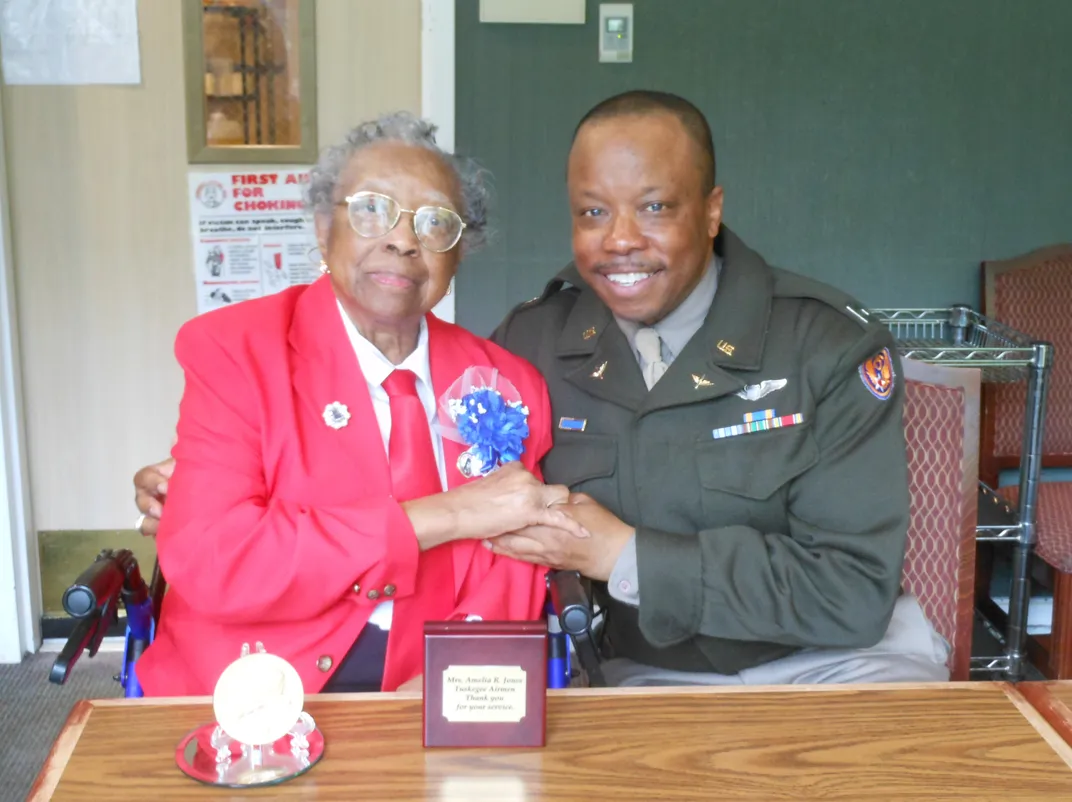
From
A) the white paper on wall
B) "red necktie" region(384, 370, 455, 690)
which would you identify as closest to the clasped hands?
"red necktie" region(384, 370, 455, 690)

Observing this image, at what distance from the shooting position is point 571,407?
2051mm

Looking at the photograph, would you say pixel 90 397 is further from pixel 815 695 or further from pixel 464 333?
pixel 815 695

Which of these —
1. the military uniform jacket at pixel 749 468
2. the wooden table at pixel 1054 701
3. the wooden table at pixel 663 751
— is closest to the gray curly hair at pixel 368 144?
the military uniform jacket at pixel 749 468

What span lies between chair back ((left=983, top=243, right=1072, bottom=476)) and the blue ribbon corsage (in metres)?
1.96

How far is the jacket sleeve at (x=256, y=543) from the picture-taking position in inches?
63.9

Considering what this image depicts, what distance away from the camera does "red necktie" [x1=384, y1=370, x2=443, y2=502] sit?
71.4 inches

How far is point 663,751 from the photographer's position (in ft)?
4.10

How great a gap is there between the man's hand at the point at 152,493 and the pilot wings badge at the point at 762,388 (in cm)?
103

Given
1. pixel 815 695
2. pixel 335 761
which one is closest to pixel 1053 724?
pixel 815 695

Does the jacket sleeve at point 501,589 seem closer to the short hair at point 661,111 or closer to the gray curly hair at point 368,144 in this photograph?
the gray curly hair at point 368,144

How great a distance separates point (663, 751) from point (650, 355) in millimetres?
922

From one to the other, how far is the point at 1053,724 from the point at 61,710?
2.60m

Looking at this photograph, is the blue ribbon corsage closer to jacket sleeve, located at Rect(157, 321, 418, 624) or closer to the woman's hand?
the woman's hand

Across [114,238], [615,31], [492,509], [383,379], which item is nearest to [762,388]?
[492,509]
